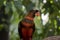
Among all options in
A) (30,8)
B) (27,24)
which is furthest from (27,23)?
(30,8)

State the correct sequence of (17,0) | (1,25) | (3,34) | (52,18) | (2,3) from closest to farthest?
(17,0) < (2,3) < (1,25) < (3,34) < (52,18)

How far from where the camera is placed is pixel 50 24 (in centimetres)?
180

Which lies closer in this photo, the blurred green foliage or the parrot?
the blurred green foliage

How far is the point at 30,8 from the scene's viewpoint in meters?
1.36

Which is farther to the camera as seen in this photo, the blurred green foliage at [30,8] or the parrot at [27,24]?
the parrot at [27,24]

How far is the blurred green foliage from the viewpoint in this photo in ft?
4.09

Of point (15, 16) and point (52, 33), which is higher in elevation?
point (15, 16)

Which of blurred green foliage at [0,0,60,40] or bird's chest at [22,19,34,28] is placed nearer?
blurred green foliage at [0,0,60,40]

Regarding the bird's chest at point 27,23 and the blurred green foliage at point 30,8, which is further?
the bird's chest at point 27,23

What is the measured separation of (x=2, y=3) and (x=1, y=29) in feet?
0.87

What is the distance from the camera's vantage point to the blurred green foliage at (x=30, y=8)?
4.09 feet

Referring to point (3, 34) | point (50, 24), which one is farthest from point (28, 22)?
point (50, 24)

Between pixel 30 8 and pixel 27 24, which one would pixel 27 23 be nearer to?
pixel 27 24

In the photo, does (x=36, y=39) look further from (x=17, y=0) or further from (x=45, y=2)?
(x=17, y=0)
